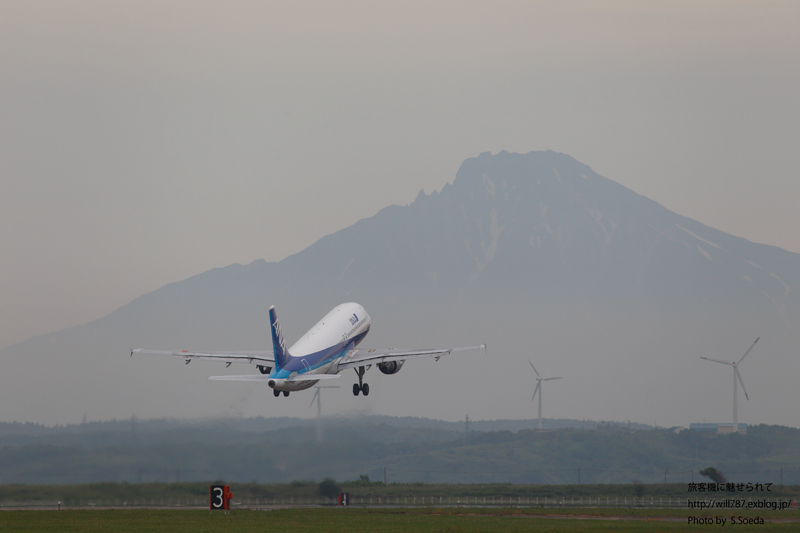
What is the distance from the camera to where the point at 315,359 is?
3248 inches

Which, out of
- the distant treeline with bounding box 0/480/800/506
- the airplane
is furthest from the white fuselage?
the distant treeline with bounding box 0/480/800/506

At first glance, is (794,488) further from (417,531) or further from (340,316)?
(417,531)

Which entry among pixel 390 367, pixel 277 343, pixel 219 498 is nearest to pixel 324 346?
pixel 277 343

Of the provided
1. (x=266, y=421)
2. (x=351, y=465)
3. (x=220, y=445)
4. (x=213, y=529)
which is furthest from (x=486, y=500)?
(x=213, y=529)

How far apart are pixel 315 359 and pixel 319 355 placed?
100 cm

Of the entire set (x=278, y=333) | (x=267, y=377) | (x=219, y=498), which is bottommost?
(x=219, y=498)

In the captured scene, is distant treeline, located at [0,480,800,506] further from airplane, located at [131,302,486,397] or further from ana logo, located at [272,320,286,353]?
ana logo, located at [272,320,286,353]

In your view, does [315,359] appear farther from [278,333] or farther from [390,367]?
[390,367]

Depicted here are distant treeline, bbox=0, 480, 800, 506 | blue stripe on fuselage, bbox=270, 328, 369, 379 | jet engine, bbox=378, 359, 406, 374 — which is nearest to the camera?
blue stripe on fuselage, bbox=270, 328, 369, 379

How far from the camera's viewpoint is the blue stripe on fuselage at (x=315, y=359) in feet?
256

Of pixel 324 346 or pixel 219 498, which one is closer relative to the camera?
pixel 219 498

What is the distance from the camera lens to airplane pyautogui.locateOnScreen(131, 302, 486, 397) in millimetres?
77812

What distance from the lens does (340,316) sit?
3620 inches

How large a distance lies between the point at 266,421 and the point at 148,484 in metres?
22.4
